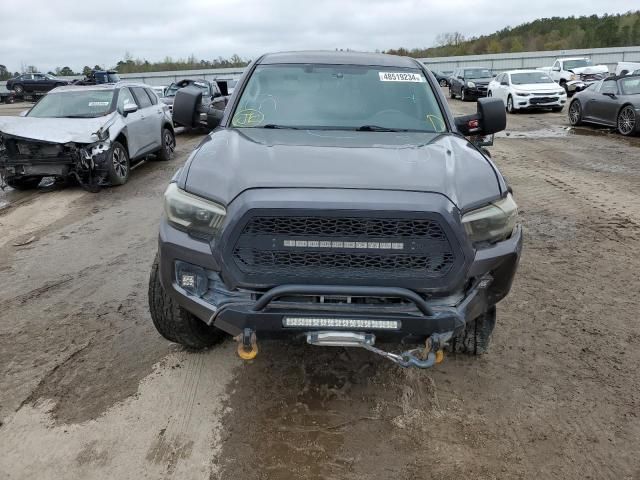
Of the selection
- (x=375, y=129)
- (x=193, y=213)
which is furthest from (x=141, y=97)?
(x=193, y=213)

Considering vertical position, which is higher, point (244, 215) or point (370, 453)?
point (244, 215)

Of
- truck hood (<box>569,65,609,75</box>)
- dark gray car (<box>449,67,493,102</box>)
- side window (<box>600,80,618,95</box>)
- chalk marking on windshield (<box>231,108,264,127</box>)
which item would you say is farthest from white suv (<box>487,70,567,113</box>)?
chalk marking on windshield (<box>231,108,264,127</box>)

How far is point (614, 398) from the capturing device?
308 cm

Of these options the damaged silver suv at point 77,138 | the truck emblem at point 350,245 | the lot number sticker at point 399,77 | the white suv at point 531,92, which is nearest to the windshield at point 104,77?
the damaged silver suv at point 77,138

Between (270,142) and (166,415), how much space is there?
66.1 inches

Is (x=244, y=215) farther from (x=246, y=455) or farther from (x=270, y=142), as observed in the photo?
(x=246, y=455)

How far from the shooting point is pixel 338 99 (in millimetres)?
3959

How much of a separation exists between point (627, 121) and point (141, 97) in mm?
11424

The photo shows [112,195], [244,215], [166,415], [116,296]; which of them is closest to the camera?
[244,215]

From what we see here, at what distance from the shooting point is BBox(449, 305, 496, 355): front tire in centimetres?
335

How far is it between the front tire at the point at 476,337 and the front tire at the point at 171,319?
5.34ft

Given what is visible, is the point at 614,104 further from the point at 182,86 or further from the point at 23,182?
the point at 23,182

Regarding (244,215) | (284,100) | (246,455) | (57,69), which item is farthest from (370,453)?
(57,69)

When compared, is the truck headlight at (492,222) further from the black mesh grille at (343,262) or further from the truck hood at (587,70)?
the truck hood at (587,70)
